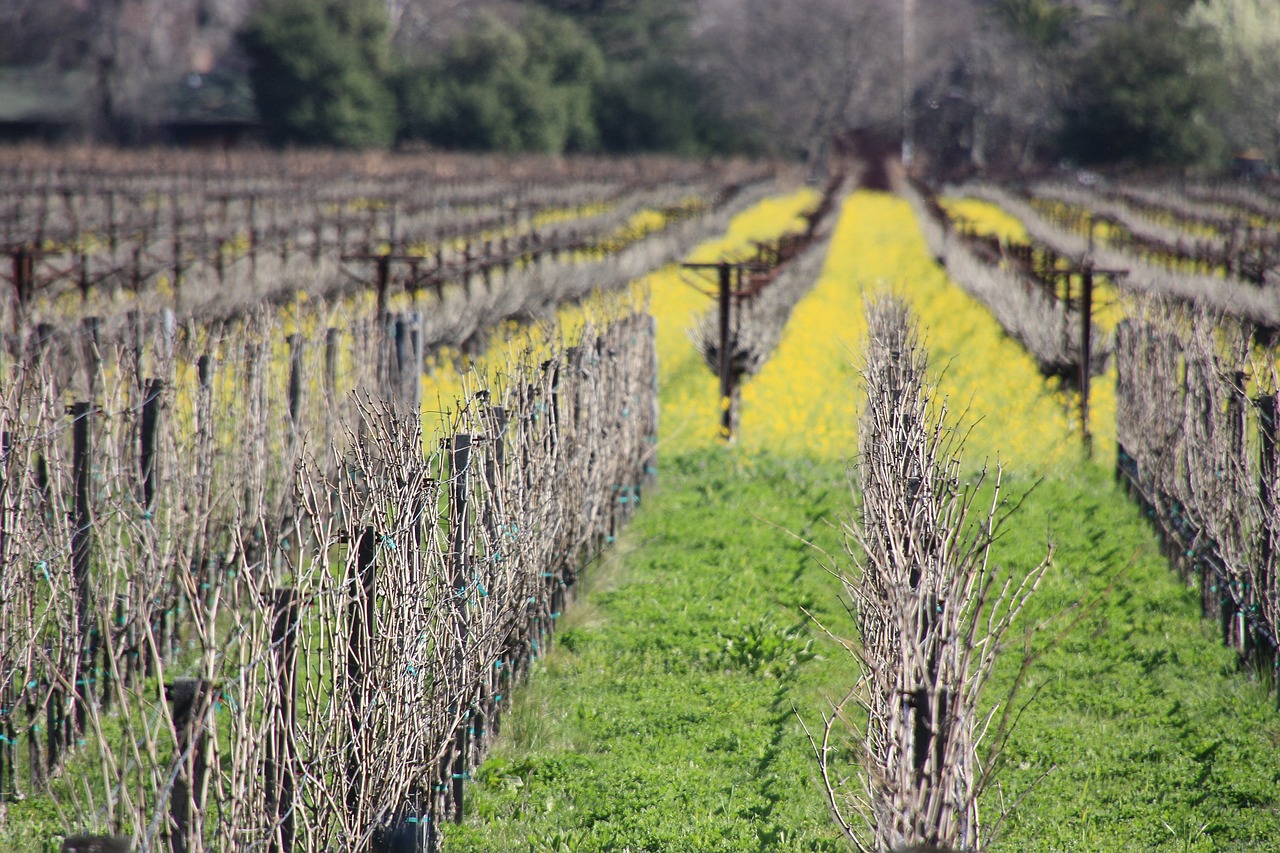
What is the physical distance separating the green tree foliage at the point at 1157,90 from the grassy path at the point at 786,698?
144 ft

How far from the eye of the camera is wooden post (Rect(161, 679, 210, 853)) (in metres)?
2.92

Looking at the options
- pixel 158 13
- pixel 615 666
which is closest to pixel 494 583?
pixel 615 666

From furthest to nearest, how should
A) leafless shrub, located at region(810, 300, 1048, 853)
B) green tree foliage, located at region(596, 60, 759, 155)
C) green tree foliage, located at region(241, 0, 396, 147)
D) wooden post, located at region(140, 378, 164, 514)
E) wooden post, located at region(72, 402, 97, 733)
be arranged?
green tree foliage, located at region(596, 60, 759, 155) → green tree foliage, located at region(241, 0, 396, 147) → wooden post, located at region(140, 378, 164, 514) → wooden post, located at region(72, 402, 97, 733) → leafless shrub, located at region(810, 300, 1048, 853)

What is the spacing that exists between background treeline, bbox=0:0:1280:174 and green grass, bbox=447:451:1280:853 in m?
45.8

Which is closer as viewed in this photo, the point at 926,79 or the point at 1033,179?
the point at 1033,179

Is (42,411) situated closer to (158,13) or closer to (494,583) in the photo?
(494,583)

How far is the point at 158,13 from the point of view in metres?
57.1

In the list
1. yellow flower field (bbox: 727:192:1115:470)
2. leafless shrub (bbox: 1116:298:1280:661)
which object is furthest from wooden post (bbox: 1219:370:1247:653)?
yellow flower field (bbox: 727:192:1115:470)

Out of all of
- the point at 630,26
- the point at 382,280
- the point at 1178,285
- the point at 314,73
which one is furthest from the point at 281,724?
the point at 630,26

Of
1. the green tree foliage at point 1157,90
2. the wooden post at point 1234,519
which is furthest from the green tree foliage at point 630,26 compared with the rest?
the wooden post at point 1234,519

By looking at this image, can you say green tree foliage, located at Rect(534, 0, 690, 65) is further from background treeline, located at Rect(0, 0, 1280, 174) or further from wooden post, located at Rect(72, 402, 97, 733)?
wooden post, located at Rect(72, 402, 97, 733)

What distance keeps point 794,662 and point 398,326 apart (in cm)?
435

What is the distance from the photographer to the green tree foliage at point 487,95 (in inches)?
2203

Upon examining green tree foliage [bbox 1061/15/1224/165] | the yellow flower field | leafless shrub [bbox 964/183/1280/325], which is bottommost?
the yellow flower field
